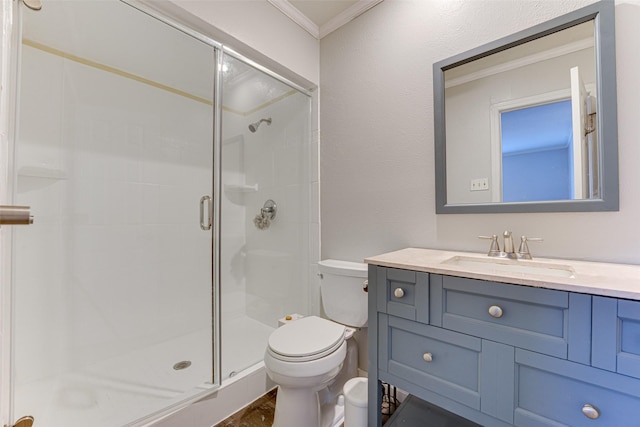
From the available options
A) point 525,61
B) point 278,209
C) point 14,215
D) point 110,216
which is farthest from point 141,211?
point 525,61

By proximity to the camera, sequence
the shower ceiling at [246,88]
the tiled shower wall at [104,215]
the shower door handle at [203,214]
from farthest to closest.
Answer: the shower door handle at [203,214]
the shower ceiling at [246,88]
the tiled shower wall at [104,215]

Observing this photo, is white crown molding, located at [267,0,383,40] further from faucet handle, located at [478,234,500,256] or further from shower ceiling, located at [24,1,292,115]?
faucet handle, located at [478,234,500,256]

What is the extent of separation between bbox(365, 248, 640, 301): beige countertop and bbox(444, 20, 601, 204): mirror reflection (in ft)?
0.87

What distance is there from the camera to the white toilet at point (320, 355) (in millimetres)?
1096

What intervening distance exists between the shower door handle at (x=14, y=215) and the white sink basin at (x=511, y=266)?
1115mm

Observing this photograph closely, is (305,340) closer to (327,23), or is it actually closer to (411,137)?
(411,137)

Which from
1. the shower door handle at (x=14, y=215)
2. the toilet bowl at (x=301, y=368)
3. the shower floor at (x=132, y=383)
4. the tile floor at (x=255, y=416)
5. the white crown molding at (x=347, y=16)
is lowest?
the tile floor at (x=255, y=416)

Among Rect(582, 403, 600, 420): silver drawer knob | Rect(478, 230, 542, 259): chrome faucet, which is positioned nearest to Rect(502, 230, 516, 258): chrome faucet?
Rect(478, 230, 542, 259): chrome faucet

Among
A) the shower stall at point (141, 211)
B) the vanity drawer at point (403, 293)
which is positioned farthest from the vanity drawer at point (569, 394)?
the shower stall at point (141, 211)

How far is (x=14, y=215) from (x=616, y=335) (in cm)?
122

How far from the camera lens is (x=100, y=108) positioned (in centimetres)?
160

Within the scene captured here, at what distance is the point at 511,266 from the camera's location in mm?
1040

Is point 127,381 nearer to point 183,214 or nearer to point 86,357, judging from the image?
point 86,357

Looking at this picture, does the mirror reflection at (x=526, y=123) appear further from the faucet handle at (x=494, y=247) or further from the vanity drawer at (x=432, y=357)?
the vanity drawer at (x=432, y=357)
